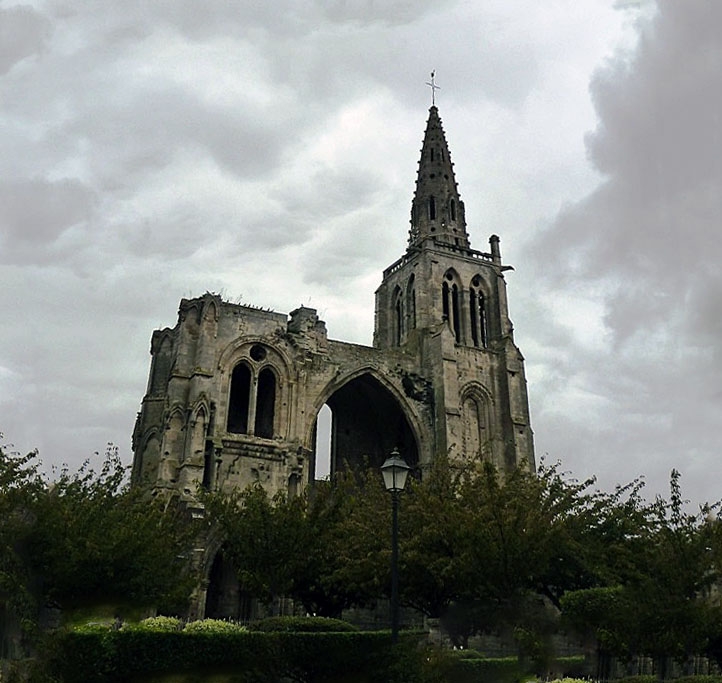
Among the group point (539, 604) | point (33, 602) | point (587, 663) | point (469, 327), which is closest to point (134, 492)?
point (33, 602)

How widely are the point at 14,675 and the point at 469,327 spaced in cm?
2966

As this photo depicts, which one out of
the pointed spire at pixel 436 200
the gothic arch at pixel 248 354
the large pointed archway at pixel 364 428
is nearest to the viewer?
the gothic arch at pixel 248 354

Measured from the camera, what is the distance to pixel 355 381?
36.8 metres

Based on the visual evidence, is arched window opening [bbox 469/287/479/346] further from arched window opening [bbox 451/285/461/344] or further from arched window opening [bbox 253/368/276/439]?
arched window opening [bbox 253/368/276/439]

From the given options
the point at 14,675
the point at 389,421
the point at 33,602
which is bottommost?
the point at 14,675

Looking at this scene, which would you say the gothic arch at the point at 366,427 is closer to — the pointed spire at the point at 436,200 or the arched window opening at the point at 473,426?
the arched window opening at the point at 473,426

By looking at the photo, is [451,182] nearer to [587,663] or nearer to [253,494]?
[253,494]

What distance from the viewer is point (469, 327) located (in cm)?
3981

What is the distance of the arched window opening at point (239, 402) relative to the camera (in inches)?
1340

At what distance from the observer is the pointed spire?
141 feet

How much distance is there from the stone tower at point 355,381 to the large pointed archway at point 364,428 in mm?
58

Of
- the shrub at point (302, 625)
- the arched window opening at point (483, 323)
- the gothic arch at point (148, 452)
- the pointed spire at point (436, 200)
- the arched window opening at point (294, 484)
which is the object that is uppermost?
the pointed spire at point (436, 200)

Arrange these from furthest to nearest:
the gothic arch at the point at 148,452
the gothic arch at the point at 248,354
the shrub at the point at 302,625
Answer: the gothic arch at the point at 148,452
the gothic arch at the point at 248,354
the shrub at the point at 302,625

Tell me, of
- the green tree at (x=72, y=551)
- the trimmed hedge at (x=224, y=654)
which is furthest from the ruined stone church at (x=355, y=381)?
the trimmed hedge at (x=224, y=654)
